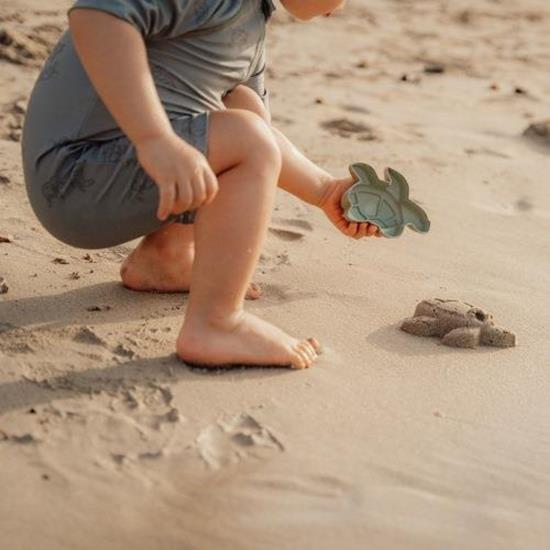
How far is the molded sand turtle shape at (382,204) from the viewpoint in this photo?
262 cm

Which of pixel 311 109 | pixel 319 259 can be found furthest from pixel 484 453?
pixel 311 109

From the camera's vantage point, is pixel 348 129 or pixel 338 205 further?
pixel 348 129

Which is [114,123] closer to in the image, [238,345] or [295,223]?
[238,345]

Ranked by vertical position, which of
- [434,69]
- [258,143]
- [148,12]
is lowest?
[434,69]

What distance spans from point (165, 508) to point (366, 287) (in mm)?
1099

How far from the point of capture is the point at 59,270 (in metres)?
2.69

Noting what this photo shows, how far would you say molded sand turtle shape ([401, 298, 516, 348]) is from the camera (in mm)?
2477

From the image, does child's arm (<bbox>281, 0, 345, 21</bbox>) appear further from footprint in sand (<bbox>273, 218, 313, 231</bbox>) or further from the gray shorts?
footprint in sand (<bbox>273, 218, 313, 231</bbox>)

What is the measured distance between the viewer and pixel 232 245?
2203 millimetres

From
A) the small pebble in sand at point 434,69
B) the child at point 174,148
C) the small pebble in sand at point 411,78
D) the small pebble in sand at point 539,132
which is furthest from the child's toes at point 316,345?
the small pebble in sand at point 434,69

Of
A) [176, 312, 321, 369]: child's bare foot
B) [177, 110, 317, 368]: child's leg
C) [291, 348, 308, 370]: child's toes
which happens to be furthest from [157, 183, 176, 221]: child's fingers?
[291, 348, 308, 370]: child's toes

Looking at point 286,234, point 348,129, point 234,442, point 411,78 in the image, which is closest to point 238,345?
point 234,442

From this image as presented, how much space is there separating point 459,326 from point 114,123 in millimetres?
822

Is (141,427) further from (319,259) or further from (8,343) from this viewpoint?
→ (319,259)
